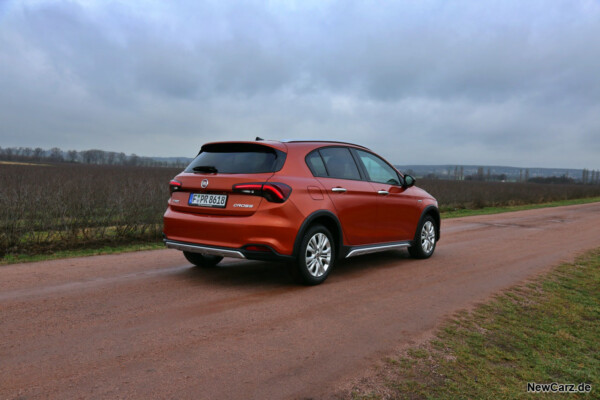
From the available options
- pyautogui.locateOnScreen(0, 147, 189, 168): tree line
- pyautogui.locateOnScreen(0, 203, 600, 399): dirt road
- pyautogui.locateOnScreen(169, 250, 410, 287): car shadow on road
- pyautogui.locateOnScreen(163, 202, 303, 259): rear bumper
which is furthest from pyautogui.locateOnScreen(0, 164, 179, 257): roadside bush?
pyautogui.locateOnScreen(0, 147, 189, 168): tree line

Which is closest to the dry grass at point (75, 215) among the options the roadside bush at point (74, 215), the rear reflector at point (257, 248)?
the roadside bush at point (74, 215)

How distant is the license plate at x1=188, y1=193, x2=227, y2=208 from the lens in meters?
5.70

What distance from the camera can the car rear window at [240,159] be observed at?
575 cm

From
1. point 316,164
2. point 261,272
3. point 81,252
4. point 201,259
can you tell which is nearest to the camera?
point 316,164

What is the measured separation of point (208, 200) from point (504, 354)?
349cm

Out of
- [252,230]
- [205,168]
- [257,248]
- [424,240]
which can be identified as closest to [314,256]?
[257,248]

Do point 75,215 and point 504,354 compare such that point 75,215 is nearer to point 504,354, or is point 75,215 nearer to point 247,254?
point 247,254

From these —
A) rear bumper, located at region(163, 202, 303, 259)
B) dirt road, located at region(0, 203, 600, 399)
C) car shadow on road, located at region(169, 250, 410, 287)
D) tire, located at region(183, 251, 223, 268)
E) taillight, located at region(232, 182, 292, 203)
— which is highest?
taillight, located at region(232, 182, 292, 203)

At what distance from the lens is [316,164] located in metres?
6.23

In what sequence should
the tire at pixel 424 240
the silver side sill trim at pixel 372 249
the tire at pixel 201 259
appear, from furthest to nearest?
1. the tire at pixel 424 240
2. the tire at pixel 201 259
3. the silver side sill trim at pixel 372 249

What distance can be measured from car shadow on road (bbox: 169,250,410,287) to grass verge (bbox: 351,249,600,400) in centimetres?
209

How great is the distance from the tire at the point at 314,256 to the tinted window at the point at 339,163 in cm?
83

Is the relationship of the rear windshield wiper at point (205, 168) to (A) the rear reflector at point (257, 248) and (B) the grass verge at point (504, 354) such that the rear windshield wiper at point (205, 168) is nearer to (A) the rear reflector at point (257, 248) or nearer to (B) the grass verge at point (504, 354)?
(A) the rear reflector at point (257, 248)

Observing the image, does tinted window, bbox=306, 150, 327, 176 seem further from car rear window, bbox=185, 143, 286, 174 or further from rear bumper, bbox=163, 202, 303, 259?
rear bumper, bbox=163, 202, 303, 259
